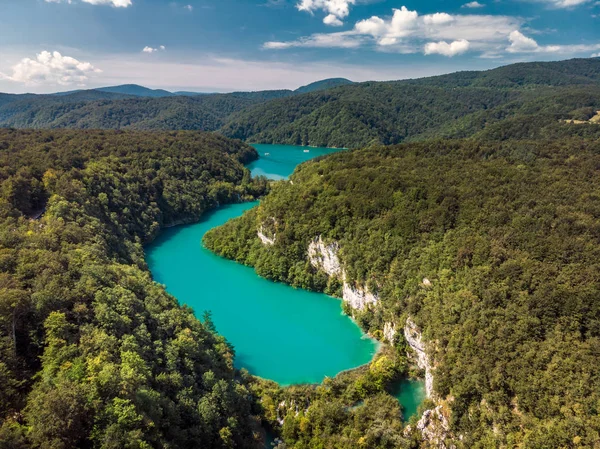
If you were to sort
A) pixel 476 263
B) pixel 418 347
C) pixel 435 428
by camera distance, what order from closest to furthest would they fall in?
pixel 435 428
pixel 476 263
pixel 418 347

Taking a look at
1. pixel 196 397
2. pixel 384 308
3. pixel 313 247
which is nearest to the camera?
pixel 196 397

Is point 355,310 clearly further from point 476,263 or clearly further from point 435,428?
point 435,428

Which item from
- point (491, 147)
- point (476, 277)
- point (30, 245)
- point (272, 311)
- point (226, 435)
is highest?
point (491, 147)

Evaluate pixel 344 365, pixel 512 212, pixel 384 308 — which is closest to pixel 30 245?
pixel 344 365

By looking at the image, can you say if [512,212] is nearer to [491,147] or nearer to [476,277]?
[476,277]

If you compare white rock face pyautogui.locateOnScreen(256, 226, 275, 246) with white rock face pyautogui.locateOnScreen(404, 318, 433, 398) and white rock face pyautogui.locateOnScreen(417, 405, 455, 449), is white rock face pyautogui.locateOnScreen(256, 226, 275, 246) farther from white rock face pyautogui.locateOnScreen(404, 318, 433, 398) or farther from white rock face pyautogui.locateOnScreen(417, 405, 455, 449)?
white rock face pyautogui.locateOnScreen(417, 405, 455, 449)

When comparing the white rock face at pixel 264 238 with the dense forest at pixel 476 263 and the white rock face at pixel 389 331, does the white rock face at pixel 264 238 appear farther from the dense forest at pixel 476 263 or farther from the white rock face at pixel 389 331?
the white rock face at pixel 389 331

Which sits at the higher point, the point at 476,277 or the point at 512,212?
the point at 512,212

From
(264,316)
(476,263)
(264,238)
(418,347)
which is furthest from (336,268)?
(476,263)
